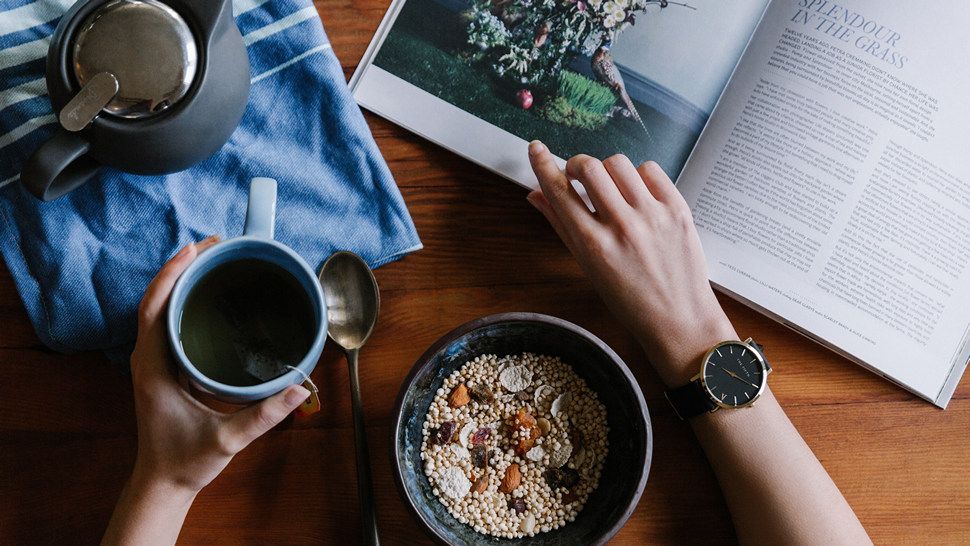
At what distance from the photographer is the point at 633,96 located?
73 centimetres

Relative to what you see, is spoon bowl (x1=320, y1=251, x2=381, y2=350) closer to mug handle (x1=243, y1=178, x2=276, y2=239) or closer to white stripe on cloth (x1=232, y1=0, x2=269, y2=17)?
mug handle (x1=243, y1=178, x2=276, y2=239)

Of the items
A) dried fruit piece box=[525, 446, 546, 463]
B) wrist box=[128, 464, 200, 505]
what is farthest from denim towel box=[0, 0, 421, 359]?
dried fruit piece box=[525, 446, 546, 463]

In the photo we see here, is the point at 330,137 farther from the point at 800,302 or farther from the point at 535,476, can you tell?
the point at 800,302

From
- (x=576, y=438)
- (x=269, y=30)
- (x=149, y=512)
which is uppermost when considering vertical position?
(x=269, y=30)

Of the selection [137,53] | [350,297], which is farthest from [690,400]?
[137,53]

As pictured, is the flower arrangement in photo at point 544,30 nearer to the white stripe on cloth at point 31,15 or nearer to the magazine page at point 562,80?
the magazine page at point 562,80

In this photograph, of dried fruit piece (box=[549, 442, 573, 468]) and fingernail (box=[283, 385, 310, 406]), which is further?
dried fruit piece (box=[549, 442, 573, 468])

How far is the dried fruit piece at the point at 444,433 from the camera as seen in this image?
2.17 ft

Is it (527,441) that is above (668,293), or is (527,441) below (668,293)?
below

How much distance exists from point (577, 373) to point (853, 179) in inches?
13.0

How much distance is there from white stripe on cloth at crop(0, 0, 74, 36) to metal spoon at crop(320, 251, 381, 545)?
329mm

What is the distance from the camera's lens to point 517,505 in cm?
66

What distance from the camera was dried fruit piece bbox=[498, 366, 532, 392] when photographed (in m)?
0.68

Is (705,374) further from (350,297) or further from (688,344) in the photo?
(350,297)
